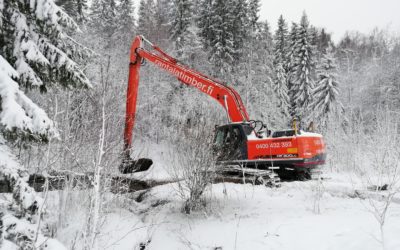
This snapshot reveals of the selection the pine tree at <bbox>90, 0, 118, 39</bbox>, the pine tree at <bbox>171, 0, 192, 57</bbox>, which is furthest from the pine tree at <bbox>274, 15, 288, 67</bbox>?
the pine tree at <bbox>90, 0, 118, 39</bbox>

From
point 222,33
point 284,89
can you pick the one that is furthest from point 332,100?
point 222,33

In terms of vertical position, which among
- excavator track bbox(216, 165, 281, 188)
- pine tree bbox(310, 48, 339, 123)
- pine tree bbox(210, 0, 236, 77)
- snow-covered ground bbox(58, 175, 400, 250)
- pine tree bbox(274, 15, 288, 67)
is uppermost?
pine tree bbox(274, 15, 288, 67)

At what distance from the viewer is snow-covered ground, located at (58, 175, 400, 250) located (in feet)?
18.1

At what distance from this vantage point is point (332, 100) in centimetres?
2820

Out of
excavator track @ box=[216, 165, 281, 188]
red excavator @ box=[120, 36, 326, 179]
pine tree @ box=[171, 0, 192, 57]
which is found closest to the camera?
excavator track @ box=[216, 165, 281, 188]

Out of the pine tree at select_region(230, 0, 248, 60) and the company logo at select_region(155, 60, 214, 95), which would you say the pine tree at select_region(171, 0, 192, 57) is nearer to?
the pine tree at select_region(230, 0, 248, 60)

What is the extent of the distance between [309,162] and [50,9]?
285 inches

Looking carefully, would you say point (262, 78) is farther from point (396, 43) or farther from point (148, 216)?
point (396, 43)

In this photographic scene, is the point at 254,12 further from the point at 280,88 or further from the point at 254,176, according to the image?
the point at 254,176

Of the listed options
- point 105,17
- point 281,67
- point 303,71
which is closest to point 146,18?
point 105,17

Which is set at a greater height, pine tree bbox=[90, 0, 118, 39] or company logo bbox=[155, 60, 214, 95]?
pine tree bbox=[90, 0, 118, 39]

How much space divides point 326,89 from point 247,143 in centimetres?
2108

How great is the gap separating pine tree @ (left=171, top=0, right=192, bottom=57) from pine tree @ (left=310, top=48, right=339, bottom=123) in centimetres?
1208

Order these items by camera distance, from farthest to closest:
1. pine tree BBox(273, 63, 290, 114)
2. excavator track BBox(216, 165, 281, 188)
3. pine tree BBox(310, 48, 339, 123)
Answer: pine tree BBox(273, 63, 290, 114) → pine tree BBox(310, 48, 339, 123) → excavator track BBox(216, 165, 281, 188)
